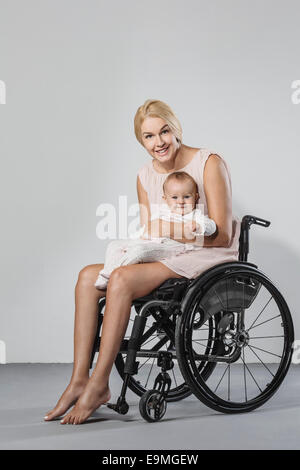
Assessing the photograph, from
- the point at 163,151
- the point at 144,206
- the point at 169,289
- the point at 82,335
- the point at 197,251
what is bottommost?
the point at 82,335

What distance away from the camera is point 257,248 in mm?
3340

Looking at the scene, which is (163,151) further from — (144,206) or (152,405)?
(152,405)

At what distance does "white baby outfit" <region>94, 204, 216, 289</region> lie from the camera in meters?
2.11

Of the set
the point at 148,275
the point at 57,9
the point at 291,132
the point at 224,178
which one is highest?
the point at 57,9

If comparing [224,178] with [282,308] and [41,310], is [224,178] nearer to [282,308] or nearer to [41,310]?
[282,308]

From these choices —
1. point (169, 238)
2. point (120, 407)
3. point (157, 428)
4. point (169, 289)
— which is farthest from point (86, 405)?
point (169, 238)

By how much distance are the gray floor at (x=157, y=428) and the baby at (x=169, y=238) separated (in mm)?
440

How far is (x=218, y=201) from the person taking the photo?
2.21 m

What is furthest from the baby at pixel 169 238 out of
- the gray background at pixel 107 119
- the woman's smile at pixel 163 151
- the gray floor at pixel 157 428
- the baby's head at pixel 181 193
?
the gray background at pixel 107 119

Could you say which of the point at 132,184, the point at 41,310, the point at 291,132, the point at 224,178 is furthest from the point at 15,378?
the point at 291,132

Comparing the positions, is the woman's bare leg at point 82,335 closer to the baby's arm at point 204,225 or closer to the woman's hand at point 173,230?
the woman's hand at point 173,230

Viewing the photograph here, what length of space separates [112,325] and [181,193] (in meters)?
0.50
